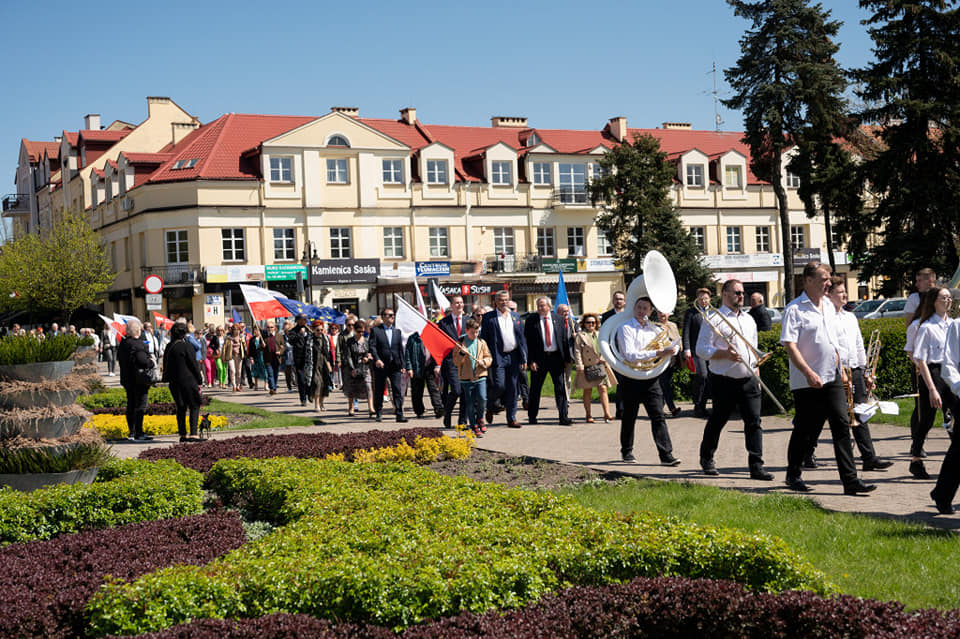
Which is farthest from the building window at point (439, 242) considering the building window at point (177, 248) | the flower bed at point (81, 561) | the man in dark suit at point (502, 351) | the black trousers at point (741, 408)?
the flower bed at point (81, 561)

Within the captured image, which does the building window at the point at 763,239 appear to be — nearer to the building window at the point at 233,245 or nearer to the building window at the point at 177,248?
the building window at the point at 233,245

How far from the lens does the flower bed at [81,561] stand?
5344mm

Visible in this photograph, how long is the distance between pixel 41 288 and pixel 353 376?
132 ft

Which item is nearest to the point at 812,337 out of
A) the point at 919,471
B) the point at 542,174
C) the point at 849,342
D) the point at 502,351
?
the point at 849,342

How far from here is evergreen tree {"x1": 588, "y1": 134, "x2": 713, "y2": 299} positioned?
4956cm

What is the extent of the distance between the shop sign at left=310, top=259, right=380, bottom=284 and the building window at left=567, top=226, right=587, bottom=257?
12.8 metres

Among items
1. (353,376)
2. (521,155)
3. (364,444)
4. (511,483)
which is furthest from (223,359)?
(521,155)

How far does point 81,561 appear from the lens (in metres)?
6.54

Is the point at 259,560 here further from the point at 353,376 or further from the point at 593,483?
the point at 353,376

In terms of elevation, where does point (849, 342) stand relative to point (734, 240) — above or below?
below

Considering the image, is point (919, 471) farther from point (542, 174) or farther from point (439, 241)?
point (542, 174)

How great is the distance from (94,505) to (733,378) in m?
5.94

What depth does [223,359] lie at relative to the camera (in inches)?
1189

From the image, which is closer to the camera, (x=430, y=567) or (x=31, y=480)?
(x=430, y=567)
